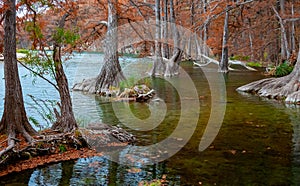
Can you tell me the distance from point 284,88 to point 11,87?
8832 mm

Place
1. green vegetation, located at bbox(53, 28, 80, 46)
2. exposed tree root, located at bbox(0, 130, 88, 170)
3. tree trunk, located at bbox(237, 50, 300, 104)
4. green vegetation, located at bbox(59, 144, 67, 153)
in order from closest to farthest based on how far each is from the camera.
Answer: exposed tree root, located at bbox(0, 130, 88, 170) < green vegetation, located at bbox(59, 144, 67, 153) < green vegetation, located at bbox(53, 28, 80, 46) < tree trunk, located at bbox(237, 50, 300, 104)

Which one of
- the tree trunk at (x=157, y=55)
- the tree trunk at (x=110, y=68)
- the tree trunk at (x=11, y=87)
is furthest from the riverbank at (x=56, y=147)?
the tree trunk at (x=157, y=55)

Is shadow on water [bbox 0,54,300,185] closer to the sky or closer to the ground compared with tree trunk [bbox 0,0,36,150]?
closer to the ground

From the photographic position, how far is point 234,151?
18.1ft

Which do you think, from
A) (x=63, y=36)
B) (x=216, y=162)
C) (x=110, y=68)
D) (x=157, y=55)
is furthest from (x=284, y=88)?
(x=157, y=55)

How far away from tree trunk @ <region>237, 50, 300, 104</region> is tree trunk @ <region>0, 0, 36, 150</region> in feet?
26.0

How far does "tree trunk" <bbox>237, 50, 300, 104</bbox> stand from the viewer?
34.5 feet

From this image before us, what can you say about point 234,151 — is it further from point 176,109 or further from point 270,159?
point 176,109

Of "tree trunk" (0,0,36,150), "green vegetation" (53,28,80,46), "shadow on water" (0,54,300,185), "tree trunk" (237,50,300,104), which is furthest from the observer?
"tree trunk" (237,50,300,104)

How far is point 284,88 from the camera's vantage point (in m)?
11.2

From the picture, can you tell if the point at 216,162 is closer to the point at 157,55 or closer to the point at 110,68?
the point at 110,68

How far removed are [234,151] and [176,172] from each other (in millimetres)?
1363

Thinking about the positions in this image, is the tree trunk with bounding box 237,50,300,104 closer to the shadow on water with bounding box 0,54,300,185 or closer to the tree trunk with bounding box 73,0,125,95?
the shadow on water with bounding box 0,54,300,185

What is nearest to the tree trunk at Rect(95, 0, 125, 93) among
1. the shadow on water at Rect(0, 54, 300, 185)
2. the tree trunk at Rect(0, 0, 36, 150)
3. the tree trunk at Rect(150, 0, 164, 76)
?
the shadow on water at Rect(0, 54, 300, 185)
